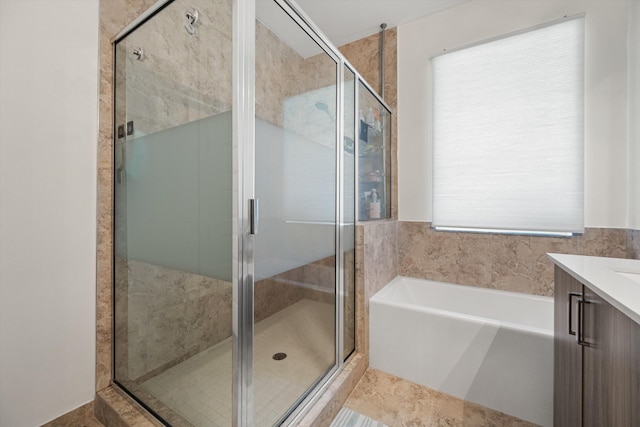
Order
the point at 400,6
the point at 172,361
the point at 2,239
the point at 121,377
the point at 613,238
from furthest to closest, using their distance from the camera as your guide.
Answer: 1. the point at 400,6
2. the point at 613,238
3. the point at 121,377
4. the point at 172,361
5. the point at 2,239

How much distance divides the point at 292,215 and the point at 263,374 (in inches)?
24.9

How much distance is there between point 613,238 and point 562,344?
3.57ft

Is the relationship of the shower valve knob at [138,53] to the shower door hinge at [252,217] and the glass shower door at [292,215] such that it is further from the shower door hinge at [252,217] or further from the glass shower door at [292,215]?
the shower door hinge at [252,217]

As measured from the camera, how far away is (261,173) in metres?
0.92

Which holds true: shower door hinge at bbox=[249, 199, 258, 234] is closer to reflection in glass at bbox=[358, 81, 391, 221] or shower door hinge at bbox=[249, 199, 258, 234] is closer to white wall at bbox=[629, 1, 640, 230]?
reflection in glass at bbox=[358, 81, 391, 221]

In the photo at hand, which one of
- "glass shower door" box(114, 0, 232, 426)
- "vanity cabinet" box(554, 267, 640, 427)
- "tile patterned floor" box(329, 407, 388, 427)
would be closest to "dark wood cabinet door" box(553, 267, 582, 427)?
"vanity cabinet" box(554, 267, 640, 427)

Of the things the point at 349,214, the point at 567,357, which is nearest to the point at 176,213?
the point at 349,214

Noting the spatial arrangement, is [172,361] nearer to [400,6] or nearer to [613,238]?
[613,238]

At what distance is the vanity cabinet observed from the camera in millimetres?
557

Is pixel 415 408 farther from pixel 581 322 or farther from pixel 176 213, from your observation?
pixel 176 213

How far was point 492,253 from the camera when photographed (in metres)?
1.86

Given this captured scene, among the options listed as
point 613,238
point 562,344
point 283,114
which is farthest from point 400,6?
point 562,344

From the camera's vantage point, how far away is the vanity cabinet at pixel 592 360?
557mm

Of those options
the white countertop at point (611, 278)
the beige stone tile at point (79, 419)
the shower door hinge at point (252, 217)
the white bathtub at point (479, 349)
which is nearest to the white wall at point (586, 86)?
the white bathtub at point (479, 349)
